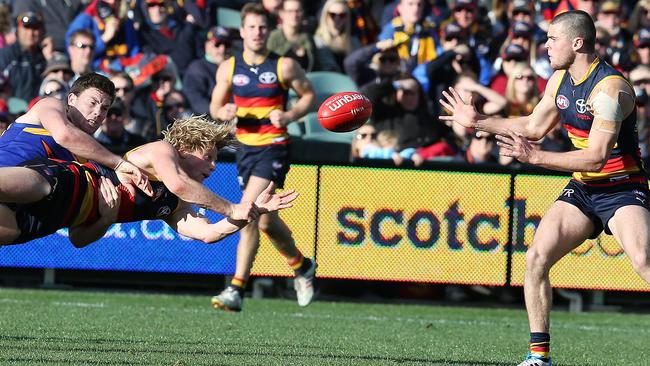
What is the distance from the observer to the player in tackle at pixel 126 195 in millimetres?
6633

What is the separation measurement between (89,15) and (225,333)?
6.61m

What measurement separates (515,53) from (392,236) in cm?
311

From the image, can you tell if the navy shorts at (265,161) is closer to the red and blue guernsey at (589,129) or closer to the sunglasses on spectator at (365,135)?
the sunglasses on spectator at (365,135)

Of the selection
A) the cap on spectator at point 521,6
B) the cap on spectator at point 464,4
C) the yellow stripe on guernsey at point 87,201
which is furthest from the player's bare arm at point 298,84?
the cap on spectator at point 521,6

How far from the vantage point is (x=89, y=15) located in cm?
1441

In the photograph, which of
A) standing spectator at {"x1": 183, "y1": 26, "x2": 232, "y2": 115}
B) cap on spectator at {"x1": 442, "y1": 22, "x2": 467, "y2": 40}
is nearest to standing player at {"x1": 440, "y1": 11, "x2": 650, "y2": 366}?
standing spectator at {"x1": 183, "y1": 26, "x2": 232, "y2": 115}

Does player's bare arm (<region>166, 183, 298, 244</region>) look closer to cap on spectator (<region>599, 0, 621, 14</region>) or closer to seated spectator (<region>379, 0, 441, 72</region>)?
seated spectator (<region>379, 0, 441, 72</region>)

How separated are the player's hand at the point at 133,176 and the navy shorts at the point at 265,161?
3235 mm

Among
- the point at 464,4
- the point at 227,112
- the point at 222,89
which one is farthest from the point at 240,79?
the point at 464,4

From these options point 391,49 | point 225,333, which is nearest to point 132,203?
point 225,333

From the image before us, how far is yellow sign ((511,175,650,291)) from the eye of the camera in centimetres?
1174

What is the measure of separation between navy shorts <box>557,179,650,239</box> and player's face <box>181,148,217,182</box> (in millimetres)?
2220

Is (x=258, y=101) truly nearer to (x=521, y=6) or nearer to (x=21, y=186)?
(x=21, y=186)

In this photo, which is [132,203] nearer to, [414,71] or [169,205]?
[169,205]
